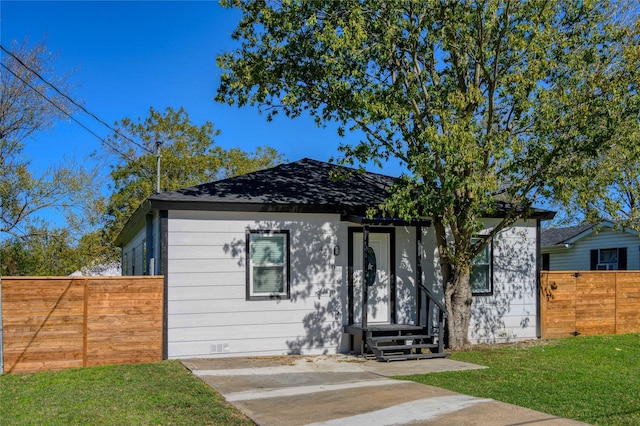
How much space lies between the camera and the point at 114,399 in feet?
22.6

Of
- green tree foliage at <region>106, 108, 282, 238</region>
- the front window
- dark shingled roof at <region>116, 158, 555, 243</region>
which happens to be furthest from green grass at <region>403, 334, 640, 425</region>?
green tree foliage at <region>106, 108, 282, 238</region>

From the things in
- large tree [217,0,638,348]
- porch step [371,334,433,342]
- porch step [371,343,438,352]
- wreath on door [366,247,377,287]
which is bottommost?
porch step [371,343,438,352]

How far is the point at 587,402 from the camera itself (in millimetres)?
6621

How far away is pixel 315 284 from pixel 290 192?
5.84 feet

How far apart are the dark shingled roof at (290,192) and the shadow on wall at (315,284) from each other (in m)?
0.40

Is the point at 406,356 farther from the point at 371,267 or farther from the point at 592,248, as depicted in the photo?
the point at 592,248

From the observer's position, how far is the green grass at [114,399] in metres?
6.00

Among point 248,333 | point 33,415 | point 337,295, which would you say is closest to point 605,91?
point 337,295

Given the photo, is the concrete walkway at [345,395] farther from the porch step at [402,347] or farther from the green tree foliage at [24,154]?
the green tree foliage at [24,154]

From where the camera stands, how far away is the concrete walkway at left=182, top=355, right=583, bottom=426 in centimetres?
594

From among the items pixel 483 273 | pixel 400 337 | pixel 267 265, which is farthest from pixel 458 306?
pixel 267 265

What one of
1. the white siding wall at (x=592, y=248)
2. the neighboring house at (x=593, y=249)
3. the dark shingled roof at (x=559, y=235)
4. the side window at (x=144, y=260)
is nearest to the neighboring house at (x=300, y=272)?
the side window at (x=144, y=260)

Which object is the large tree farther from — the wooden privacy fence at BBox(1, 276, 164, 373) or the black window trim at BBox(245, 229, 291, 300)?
the wooden privacy fence at BBox(1, 276, 164, 373)

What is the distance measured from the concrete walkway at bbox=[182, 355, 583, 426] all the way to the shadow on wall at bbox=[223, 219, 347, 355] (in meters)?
0.92
